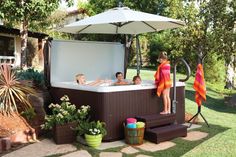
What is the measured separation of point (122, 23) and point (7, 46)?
1426 centimetres

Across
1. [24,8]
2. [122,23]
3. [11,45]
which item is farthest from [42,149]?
[11,45]

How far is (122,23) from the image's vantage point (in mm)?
8477

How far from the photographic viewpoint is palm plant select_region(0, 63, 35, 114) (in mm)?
6215

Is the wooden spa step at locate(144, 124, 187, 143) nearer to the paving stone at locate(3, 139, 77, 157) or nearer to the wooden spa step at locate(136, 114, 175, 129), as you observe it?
the wooden spa step at locate(136, 114, 175, 129)

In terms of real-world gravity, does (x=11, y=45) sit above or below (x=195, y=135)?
above

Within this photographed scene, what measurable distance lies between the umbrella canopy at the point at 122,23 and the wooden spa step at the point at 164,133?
214cm

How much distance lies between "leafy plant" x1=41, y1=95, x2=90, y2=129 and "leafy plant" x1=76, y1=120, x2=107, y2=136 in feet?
0.55

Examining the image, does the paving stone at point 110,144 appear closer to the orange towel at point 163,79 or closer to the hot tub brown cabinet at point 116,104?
the hot tub brown cabinet at point 116,104

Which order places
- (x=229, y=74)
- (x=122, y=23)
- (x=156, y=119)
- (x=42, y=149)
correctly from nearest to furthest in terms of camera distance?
1. (x=42, y=149)
2. (x=156, y=119)
3. (x=122, y=23)
4. (x=229, y=74)

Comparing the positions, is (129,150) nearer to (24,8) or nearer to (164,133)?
(164,133)

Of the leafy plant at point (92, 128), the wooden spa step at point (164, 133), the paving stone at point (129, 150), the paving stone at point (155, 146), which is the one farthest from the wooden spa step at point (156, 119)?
the leafy plant at point (92, 128)

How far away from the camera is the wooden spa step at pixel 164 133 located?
578cm

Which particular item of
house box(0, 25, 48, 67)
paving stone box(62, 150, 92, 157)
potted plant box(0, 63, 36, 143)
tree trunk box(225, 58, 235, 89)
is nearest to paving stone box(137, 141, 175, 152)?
paving stone box(62, 150, 92, 157)

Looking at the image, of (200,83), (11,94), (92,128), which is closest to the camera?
(92,128)
